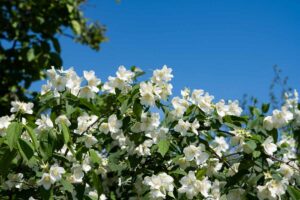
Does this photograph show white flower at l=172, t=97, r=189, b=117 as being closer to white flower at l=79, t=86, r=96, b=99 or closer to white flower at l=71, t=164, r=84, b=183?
white flower at l=79, t=86, r=96, b=99

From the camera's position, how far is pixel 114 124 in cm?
231

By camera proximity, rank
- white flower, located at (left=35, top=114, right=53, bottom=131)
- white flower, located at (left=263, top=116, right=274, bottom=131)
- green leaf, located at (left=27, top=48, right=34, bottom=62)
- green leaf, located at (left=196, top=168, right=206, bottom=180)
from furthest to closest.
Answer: green leaf, located at (left=27, top=48, right=34, bottom=62) → white flower, located at (left=263, top=116, right=274, bottom=131) → green leaf, located at (left=196, top=168, right=206, bottom=180) → white flower, located at (left=35, top=114, right=53, bottom=131)

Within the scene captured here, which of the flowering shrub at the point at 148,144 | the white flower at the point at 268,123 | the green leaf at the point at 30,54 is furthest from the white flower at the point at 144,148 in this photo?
the green leaf at the point at 30,54

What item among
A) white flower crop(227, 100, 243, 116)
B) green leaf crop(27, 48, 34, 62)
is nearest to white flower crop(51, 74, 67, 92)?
white flower crop(227, 100, 243, 116)

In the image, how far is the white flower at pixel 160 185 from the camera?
2180mm

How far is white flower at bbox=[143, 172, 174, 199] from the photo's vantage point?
2180 mm

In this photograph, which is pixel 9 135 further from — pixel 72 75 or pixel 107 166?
pixel 107 166

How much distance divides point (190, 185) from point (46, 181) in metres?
0.64

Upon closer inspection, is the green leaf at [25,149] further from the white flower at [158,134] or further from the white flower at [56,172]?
the white flower at [158,134]

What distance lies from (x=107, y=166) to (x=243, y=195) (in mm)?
788

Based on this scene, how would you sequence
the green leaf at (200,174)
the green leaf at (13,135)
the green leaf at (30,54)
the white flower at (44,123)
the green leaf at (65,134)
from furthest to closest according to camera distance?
the green leaf at (30,54) → the green leaf at (200,174) → the white flower at (44,123) → the green leaf at (65,134) → the green leaf at (13,135)

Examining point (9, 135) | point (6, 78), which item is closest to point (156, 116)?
point (9, 135)

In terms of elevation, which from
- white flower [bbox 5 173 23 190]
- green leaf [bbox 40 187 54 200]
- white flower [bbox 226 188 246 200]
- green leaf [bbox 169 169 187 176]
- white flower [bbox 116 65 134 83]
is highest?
white flower [bbox 116 65 134 83]

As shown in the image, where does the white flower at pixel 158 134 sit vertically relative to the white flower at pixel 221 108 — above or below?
below
